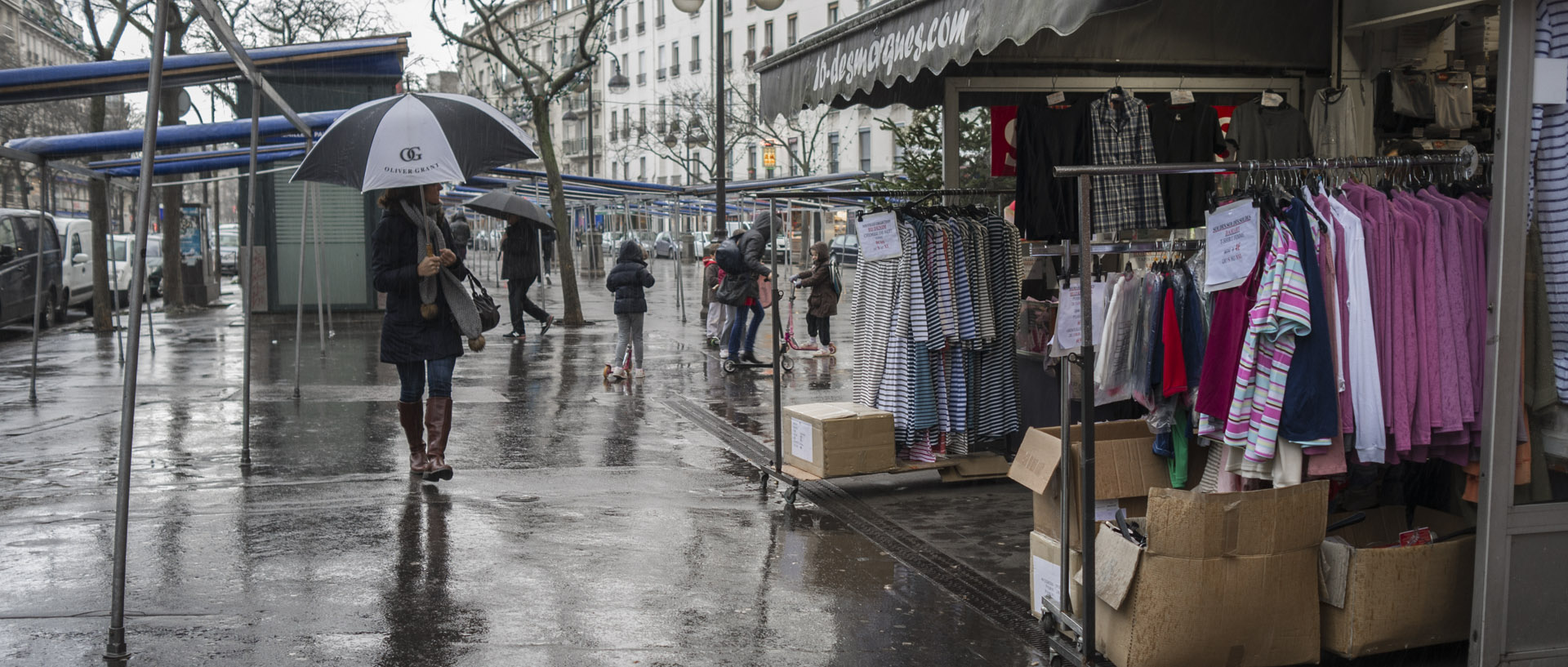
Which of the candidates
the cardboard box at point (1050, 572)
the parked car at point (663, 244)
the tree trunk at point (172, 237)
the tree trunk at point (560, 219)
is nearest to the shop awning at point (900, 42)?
the cardboard box at point (1050, 572)

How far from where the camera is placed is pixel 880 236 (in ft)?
22.9

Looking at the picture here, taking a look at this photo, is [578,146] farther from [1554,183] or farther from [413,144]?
[1554,183]

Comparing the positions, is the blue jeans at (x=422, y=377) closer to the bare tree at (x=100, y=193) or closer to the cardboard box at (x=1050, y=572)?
the cardboard box at (x=1050, y=572)

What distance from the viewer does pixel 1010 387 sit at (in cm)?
745

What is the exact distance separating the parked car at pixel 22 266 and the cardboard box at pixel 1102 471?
53.9 feet

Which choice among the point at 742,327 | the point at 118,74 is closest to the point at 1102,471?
the point at 118,74

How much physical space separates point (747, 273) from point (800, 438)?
6.97 metres

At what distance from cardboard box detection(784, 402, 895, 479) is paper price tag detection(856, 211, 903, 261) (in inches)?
35.7

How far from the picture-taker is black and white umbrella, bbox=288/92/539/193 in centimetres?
680

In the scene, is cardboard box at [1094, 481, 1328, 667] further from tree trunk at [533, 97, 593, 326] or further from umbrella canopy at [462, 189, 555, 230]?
tree trunk at [533, 97, 593, 326]

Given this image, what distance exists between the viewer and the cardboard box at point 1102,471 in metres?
4.66

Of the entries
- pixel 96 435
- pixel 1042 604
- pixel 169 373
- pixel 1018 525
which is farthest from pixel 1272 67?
pixel 169 373

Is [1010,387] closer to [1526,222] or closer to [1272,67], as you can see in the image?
[1272,67]

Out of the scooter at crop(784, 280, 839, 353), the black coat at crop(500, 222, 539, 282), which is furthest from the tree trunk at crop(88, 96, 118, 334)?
the scooter at crop(784, 280, 839, 353)
